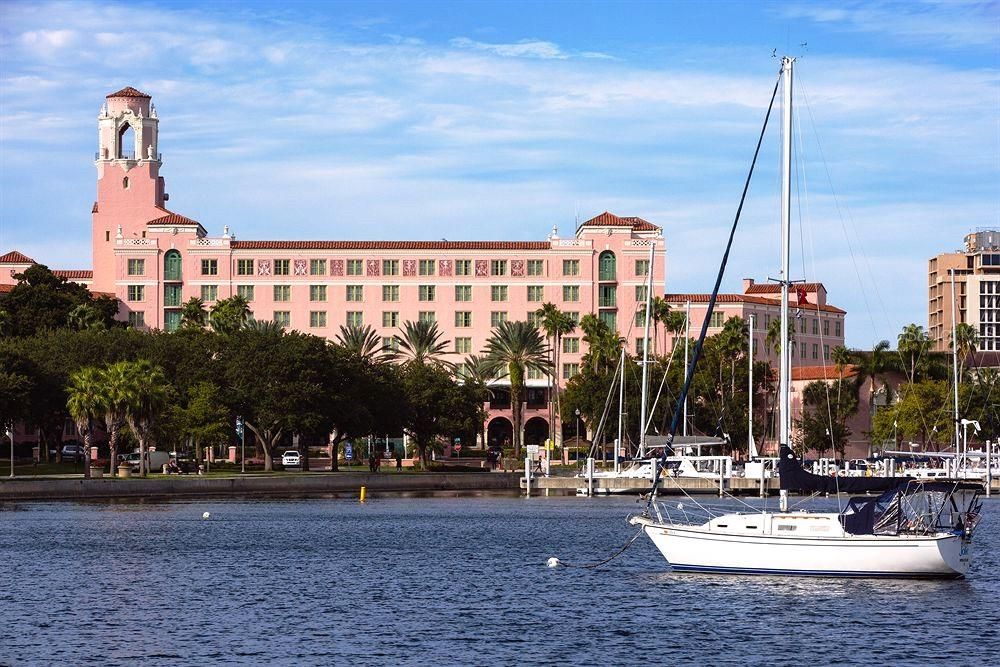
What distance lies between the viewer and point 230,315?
153750 millimetres

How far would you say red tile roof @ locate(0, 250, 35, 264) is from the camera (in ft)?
602

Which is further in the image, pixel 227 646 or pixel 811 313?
pixel 811 313

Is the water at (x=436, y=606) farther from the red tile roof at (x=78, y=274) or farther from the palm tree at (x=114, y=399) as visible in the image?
the red tile roof at (x=78, y=274)

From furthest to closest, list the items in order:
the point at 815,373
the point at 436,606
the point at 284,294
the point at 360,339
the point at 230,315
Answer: the point at 284,294, the point at 815,373, the point at 360,339, the point at 230,315, the point at 436,606

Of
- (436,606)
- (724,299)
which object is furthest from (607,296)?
(436,606)

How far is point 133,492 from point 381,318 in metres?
80.4

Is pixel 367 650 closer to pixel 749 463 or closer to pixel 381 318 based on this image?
pixel 749 463

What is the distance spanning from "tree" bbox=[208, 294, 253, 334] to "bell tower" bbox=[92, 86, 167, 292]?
19438 millimetres

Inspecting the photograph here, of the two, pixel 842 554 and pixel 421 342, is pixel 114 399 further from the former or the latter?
pixel 421 342

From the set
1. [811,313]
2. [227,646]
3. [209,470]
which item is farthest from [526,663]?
[811,313]

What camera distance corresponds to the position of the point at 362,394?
12712cm

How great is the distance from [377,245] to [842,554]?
131m

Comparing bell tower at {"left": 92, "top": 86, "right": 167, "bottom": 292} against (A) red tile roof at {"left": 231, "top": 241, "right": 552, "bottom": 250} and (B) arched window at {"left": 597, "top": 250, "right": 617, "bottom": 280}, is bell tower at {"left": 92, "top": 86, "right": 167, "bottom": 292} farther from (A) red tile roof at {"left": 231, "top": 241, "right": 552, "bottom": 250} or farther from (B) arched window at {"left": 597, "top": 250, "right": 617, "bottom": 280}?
(B) arched window at {"left": 597, "top": 250, "right": 617, "bottom": 280}

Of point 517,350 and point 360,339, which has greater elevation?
point 360,339
